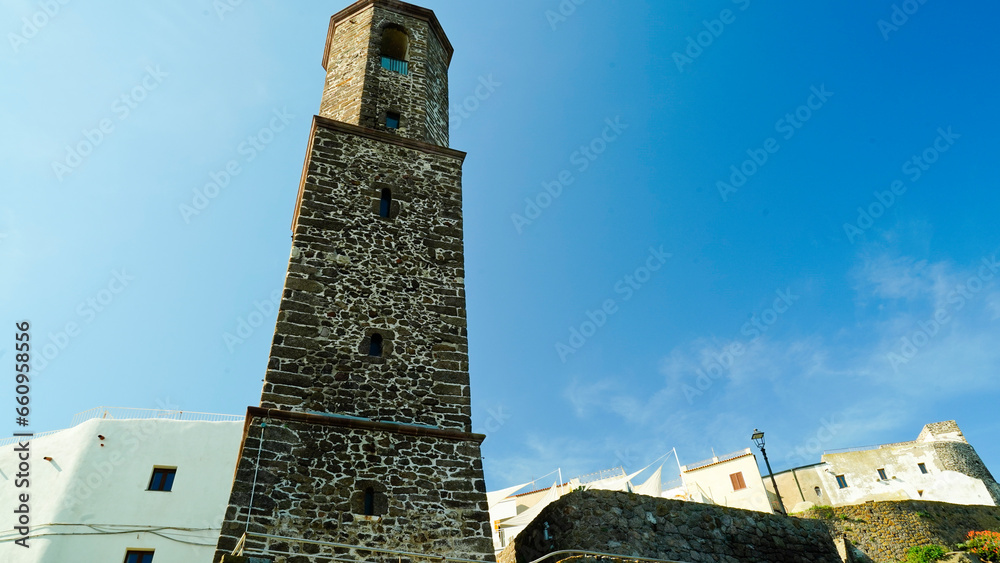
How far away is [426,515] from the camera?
30.0 feet

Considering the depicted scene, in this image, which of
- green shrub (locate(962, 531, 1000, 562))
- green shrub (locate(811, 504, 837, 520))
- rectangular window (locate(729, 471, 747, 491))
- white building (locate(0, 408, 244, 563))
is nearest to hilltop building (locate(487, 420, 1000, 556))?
rectangular window (locate(729, 471, 747, 491))

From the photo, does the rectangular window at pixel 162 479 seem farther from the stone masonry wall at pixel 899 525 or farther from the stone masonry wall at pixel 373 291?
the stone masonry wall at pixel 899 525

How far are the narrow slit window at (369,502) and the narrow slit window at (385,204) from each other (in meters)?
5.86

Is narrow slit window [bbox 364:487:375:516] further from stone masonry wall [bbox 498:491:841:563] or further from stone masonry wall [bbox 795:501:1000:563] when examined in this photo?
stone masonry wall [bbox 795:501:1000:563]

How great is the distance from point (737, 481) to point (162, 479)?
26.7 m

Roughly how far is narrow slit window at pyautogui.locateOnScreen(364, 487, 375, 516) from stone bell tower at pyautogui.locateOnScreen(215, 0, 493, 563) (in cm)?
2

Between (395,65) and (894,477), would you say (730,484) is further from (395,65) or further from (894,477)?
(395,65)

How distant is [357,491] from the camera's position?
9031 millimetres

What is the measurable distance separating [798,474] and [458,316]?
29.9 m

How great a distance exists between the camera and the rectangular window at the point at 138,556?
17547 millimetres

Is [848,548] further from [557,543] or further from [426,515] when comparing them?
[426,515]

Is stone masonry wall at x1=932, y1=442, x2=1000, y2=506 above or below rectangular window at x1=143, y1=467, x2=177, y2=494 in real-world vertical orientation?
above

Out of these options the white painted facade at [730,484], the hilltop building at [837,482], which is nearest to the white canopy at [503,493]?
the hilltop building at [837,482]

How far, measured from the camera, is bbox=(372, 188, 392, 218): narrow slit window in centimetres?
1281
